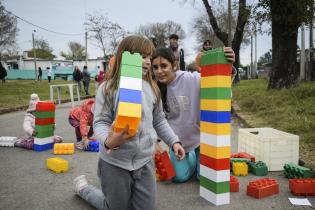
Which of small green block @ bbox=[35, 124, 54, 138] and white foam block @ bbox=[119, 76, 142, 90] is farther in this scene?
small green block @ bbox=[35, 124, 54, 138]

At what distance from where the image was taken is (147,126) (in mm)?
2477

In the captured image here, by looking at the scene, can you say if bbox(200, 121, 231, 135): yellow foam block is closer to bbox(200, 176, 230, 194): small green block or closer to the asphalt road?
bbox(200, 176, 230, 194): small green block

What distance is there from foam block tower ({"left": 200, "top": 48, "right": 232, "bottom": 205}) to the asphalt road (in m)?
0.19

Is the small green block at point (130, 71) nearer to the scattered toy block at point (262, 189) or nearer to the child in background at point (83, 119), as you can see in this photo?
the scattered toy block at point (262, 189)

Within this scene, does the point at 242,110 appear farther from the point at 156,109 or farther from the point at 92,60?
the point at 92,60

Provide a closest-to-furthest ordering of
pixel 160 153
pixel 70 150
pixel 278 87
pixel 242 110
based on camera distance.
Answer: pixel 160 153, pixel 70 150, pixel 242 110, pixel 278 87

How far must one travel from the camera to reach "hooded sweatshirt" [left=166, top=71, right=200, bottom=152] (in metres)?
4.15

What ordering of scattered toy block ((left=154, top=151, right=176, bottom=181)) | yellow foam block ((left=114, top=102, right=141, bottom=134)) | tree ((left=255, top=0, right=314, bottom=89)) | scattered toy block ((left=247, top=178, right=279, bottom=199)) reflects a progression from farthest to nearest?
tree ((left=255, top=0, right=314, bottom=89)) → scattered toy block ((left=154, top=151, right=176, bottom=181)) → scattered toy block ((left=247, top=178, right=279, bottom=199)) → yellow foam block ((left=114, top=102, right=141, bottom=134))

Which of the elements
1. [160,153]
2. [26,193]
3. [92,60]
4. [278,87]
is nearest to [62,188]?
[26,193]

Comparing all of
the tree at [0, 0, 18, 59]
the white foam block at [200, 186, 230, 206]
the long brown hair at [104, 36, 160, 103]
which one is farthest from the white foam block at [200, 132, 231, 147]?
the tree at [0, 0, 18, 59]

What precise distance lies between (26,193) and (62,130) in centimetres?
477

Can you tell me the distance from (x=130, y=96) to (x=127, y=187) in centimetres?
84

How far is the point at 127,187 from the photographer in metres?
2.45

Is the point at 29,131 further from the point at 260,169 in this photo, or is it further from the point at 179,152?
the point at 179,152
